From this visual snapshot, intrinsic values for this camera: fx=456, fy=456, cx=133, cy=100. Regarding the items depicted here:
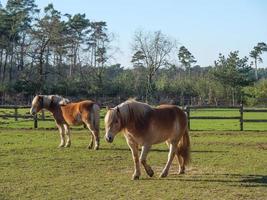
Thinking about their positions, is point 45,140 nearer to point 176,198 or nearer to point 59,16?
point 176,198

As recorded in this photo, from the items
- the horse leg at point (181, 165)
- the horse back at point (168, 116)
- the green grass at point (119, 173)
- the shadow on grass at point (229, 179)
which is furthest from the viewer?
the horse leg at point (181, 165)

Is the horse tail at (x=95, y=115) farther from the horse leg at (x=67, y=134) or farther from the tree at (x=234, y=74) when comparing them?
the tree at (x=234, y=74)

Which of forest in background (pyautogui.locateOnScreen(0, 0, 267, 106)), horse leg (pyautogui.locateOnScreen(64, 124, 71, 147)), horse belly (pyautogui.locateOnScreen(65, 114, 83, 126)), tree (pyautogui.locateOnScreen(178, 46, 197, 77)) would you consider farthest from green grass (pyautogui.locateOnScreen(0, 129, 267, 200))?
tree (pyautogui.locateOnScreen(178, 46, 197, 77))

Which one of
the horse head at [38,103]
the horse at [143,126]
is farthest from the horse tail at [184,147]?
the horse head at [38,103]

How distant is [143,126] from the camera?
8.25 m

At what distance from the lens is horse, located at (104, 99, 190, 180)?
805cm

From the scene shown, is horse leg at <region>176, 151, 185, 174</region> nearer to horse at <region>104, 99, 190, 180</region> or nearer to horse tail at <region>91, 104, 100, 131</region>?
horse at <region>104, 99, 190, 180</region>

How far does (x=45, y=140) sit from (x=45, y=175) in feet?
23.9

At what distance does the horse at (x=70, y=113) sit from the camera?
13.7 metres

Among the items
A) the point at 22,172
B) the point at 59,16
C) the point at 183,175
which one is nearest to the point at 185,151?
the point at 183,175

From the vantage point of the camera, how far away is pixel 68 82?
53875 millimetres

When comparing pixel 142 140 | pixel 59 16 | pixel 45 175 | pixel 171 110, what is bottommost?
pixel 45 175

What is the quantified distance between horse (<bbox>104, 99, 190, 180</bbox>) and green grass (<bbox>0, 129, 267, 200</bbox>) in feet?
1.66

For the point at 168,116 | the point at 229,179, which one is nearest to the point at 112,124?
the point at 168,116
